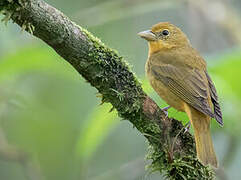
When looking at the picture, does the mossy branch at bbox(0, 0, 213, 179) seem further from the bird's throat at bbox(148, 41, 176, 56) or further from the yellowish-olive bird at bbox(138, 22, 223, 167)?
the bird's throat at bbox(148, 41, 176, 56)

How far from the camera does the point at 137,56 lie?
680 centimetres

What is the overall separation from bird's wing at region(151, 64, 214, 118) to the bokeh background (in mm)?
171

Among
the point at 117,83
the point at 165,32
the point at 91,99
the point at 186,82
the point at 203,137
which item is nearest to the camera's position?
the point at 117,83

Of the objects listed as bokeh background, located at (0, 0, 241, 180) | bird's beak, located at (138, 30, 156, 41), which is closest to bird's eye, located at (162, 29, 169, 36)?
bird's beak, located at (138, 30, 156, 41)

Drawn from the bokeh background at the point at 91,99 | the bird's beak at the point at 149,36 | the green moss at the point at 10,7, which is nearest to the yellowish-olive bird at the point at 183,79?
the bird's beak at the point at 149,36

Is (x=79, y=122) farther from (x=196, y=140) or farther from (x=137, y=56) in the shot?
(x=196, y=140)

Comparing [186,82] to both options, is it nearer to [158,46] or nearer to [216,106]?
[216,106]

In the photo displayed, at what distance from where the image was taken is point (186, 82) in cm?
416

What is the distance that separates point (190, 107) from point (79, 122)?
257 cm

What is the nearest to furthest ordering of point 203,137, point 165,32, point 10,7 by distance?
point 10,7 → point 203,137 → point 165,32

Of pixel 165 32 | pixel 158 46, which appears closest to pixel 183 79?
pixel 158 46

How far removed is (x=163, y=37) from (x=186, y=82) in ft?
3.03

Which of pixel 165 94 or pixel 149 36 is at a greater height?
pixel 149 36

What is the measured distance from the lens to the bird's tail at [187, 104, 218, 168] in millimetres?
2850
